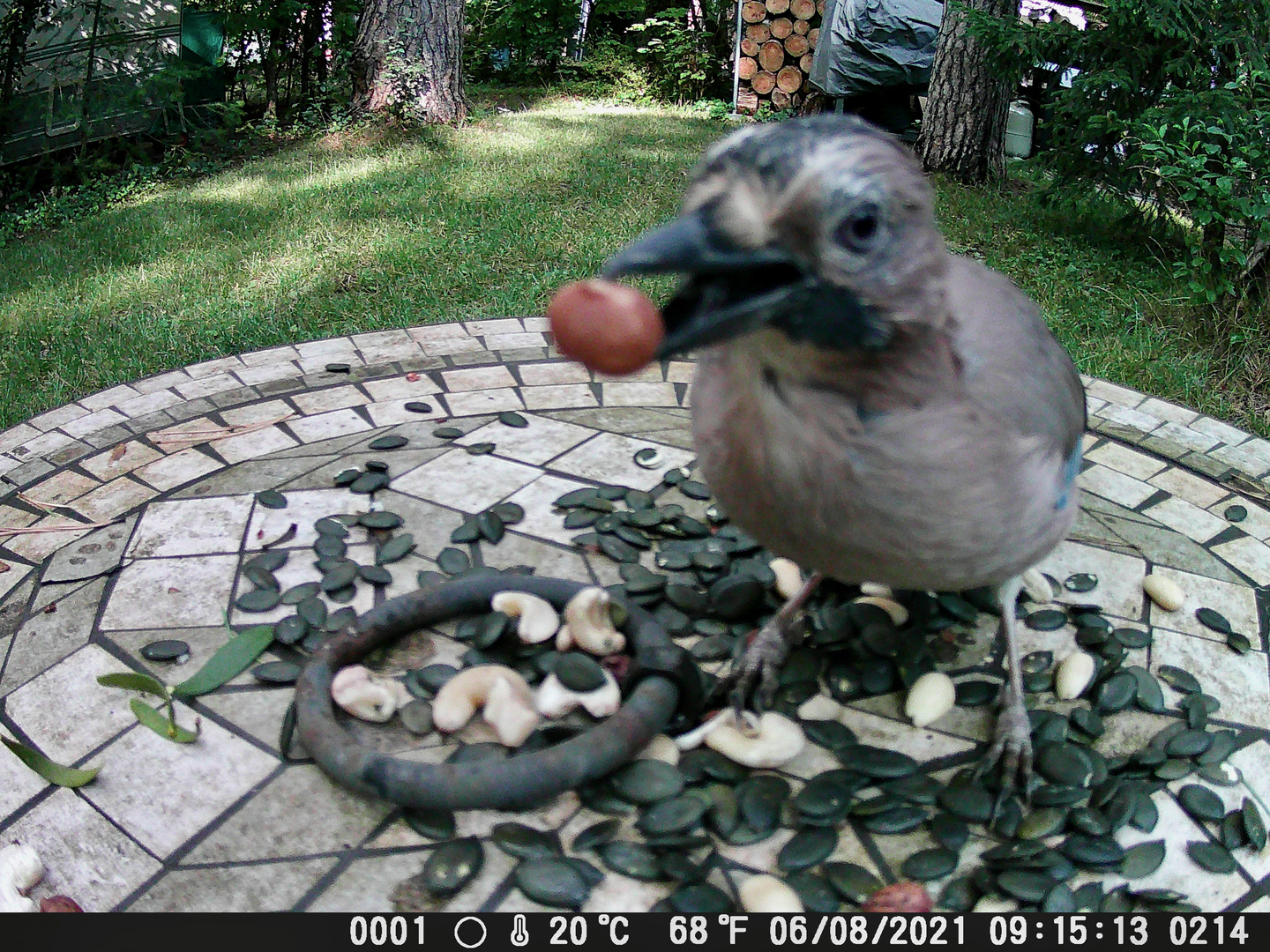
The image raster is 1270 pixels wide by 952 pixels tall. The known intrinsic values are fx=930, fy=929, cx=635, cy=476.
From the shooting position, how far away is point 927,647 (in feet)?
8.00

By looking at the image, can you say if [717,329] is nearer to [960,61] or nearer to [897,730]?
[897,730]

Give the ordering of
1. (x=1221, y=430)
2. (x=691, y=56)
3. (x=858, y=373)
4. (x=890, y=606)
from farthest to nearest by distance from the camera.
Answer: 1. (x=691, y=56)
2. (x=1221, y=430)
3. (x=890, y=606)
4. (x=858, y=373)

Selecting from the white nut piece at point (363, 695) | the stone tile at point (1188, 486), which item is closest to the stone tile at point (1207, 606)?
the stone tile at point (1188, 486)

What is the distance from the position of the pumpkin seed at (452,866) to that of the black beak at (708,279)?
1090 mm

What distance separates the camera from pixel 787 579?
8.55ft

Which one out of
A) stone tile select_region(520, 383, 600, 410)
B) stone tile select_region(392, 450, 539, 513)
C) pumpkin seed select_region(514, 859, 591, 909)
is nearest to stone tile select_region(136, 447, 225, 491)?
stone tile select_region(392, 450, 539, 513)

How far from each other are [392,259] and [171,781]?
13.3 feet

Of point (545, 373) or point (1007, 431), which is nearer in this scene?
point (1007, 431)

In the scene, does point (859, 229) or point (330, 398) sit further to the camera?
point (330, 398)

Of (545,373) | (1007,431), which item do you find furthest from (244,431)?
(1007,431)

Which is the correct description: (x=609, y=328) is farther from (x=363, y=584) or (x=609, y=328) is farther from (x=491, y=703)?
(x=363, y=584)

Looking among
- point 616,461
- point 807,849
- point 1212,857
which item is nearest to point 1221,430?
point 1212,857
